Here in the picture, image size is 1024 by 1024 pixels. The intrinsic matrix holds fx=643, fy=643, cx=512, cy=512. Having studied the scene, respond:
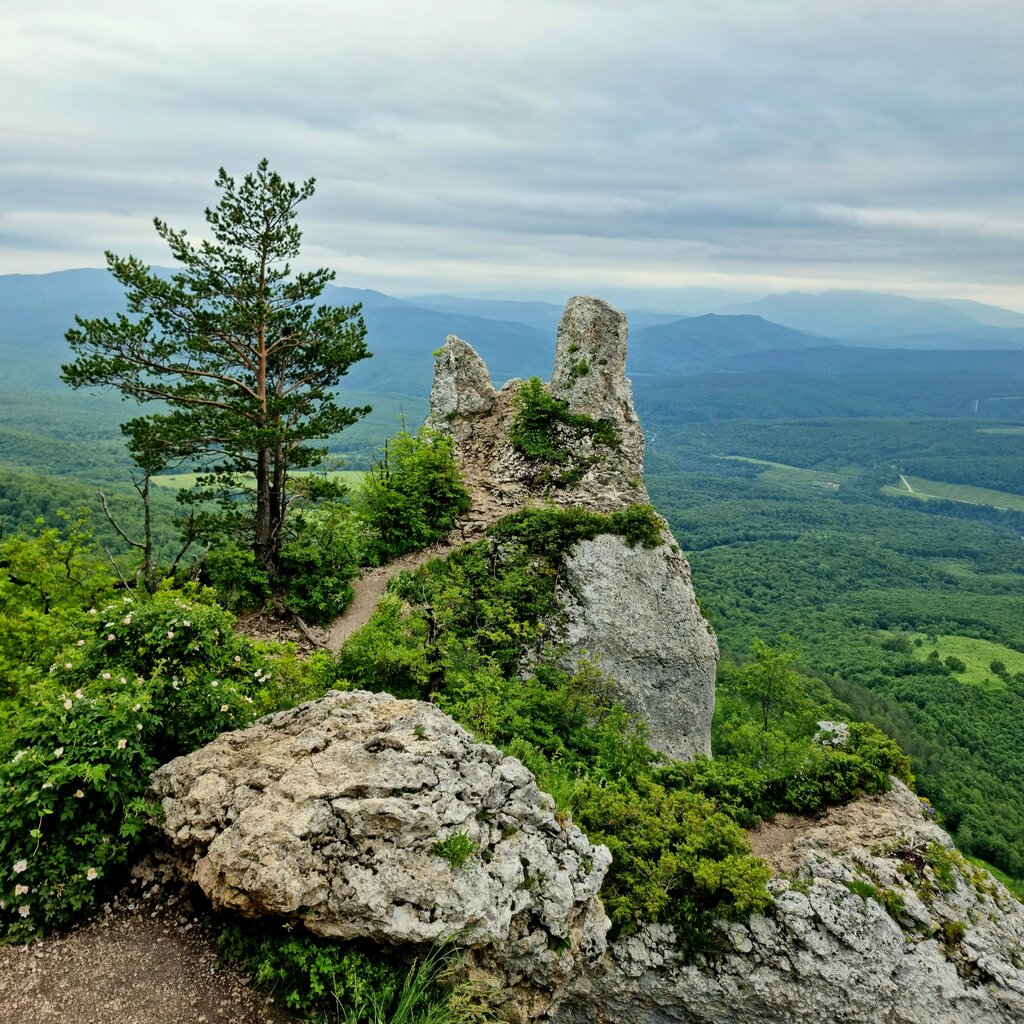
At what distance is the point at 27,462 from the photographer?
474 ft

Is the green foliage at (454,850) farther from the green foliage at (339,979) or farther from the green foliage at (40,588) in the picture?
the green foliage at (40,588)

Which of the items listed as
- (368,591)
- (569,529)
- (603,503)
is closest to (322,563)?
(368,591)

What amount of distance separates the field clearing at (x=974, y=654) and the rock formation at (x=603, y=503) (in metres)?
84.0

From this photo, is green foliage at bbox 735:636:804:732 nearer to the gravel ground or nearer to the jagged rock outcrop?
the jagged rock outcrop

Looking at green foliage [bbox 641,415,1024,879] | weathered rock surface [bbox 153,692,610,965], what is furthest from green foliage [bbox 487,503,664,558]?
weathered rock surface [bbox 153,692,610,965]

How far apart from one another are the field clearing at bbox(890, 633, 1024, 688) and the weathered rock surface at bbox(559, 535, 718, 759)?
83825 mm

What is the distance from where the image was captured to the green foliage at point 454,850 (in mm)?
7750

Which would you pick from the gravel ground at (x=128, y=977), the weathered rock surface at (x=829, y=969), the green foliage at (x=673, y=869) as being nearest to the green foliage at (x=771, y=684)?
the weathered rock surface at (x=829, y=969)

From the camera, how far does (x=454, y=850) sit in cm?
779

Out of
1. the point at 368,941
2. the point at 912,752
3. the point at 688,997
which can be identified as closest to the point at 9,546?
the point at 368,941

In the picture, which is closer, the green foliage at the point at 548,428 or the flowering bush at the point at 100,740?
the flowering bush at the point at 100,740

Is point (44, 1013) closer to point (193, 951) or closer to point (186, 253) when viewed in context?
point (193, 951)

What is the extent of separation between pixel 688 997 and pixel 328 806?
885 centimetres

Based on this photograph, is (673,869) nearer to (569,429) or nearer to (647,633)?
(647,633)
